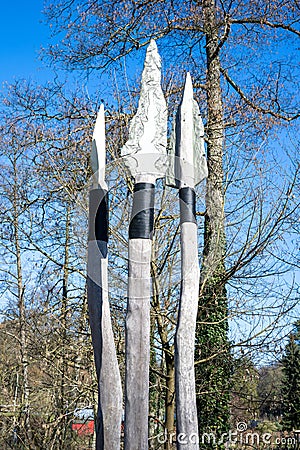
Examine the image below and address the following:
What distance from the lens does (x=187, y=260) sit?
3.07m

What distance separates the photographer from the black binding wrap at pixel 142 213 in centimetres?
304

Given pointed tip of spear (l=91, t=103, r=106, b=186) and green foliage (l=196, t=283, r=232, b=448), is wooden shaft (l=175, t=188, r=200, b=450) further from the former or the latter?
→ green foliage (l=196, t=283, r=232, b=448)

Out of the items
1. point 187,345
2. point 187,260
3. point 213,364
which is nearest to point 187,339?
point 187,345

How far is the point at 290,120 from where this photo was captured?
6.94 meters

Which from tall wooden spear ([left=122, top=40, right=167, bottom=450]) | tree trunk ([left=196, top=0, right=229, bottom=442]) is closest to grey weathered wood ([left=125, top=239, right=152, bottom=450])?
tall wooden spear ([left=122, top=40, right=167, bottom=450])

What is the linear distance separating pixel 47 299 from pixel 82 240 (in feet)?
9.13

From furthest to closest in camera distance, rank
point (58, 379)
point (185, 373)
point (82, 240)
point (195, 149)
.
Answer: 1. point (58, 379)
2. point (82, 240)
3. point (195, 149)
4. point (185, 373)

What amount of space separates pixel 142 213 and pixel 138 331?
25.7 inches

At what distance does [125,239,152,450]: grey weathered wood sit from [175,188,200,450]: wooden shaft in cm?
18

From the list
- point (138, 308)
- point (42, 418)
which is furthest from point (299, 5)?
point (42, 418)

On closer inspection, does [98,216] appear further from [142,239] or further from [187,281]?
[187,281]

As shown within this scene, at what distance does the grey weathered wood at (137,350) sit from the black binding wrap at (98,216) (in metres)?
0.29

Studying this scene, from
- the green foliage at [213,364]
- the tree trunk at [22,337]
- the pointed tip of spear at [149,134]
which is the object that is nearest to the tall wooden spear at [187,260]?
the pointed tip of spear at [149,134]

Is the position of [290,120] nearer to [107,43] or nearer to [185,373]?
[107,43]
